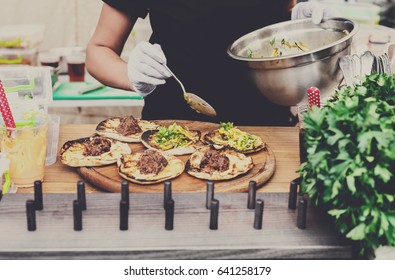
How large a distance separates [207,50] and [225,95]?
0.77ft

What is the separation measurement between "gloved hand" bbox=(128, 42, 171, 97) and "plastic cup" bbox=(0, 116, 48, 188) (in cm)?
55

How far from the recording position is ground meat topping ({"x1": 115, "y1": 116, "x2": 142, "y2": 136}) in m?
2.14

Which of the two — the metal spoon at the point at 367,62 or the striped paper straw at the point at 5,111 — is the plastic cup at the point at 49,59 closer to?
the striped paper straw at the point at 5,111

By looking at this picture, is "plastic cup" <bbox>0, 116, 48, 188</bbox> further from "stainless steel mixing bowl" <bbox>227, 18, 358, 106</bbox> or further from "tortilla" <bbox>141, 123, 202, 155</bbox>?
"stainless steel mixing bowl" <bbox>227, 18, 358, 106</bbox>

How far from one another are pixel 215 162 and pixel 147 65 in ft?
1.75

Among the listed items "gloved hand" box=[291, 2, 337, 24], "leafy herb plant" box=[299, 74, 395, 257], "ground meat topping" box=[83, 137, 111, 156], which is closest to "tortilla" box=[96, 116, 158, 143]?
"ground meat topping" box=[83, 137, 111, 156]

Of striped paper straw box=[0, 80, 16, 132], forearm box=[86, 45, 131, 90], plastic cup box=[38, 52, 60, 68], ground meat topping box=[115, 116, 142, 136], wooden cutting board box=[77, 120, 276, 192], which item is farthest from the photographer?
plastic cup box=[38, 52, 60, 68]

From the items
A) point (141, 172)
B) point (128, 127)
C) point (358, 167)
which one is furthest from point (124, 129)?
point (358, 167)

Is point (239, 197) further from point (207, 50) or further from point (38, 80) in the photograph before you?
point (207, 50)

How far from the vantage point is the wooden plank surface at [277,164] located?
66.2 inches

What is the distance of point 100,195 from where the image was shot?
1.45 meters

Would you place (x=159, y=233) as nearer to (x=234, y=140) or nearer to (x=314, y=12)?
(x=234, y=140)

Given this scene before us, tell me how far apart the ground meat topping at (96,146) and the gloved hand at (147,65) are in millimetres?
310

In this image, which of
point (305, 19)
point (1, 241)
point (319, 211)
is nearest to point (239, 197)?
point (319, 211)
